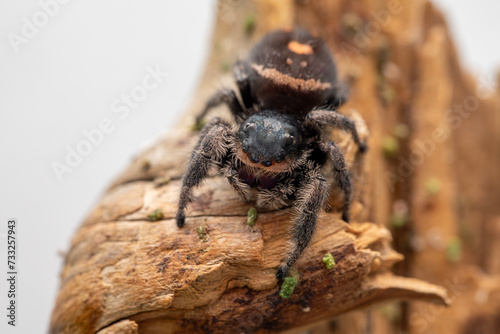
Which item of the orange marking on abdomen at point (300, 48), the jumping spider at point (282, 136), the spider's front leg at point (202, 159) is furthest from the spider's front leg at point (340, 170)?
the orange marking on abdomen at point (300, 48)

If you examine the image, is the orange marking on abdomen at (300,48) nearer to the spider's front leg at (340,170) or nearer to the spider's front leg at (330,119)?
the spider's front leg at (330,119)

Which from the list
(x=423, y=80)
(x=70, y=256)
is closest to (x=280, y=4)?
(x=423, y=80)

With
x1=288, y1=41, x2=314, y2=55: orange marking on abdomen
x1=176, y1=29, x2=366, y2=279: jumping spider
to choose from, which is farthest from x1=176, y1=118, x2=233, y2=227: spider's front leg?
x1=288, y1=41, x2=314, y2=55: orange marking on abdomen

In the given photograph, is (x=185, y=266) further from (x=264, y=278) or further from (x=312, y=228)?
(x=312, y=228)

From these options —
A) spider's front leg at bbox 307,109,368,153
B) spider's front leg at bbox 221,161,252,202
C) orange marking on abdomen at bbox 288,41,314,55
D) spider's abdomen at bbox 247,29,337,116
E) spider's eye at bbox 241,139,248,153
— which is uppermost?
orange marking on abdomen at bbox 288,41,314,55

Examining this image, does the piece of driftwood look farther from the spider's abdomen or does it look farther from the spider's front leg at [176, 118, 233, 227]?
the spider's abdomen

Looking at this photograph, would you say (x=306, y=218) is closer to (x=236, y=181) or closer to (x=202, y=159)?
(x=236, y=181)
